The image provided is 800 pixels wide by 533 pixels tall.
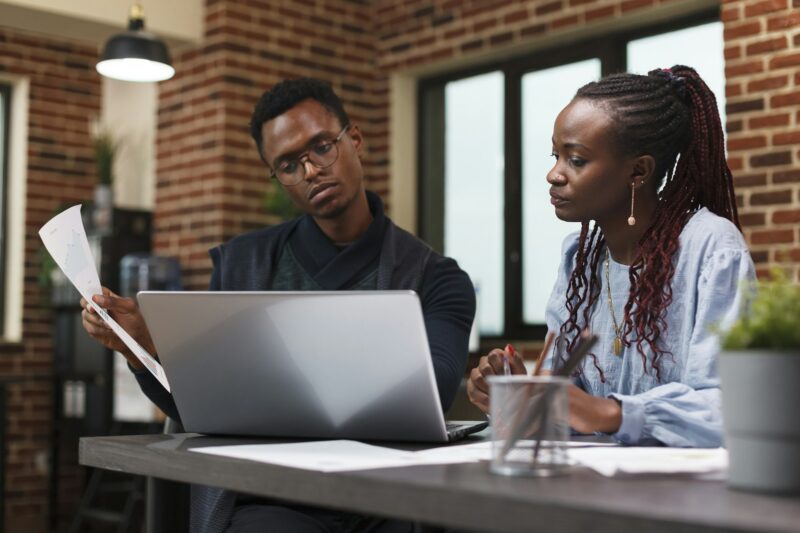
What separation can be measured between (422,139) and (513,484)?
14.0 ft

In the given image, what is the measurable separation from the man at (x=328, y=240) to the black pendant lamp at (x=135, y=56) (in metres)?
1.74

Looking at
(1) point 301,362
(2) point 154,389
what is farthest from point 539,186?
(1) point 301,362

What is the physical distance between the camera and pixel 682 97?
1601mm

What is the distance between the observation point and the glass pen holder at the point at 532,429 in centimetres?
94

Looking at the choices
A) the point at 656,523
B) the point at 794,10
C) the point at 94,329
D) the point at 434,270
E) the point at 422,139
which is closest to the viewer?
the point at 656,523

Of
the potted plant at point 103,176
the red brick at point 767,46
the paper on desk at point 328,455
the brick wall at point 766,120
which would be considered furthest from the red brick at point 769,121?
the potted plant at point 103,176

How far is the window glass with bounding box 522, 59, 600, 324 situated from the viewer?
4441 mm

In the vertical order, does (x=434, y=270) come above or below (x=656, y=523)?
above

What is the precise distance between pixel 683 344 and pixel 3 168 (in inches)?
201

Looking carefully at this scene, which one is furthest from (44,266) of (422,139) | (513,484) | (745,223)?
(513,484)

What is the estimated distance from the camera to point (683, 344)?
1.43m

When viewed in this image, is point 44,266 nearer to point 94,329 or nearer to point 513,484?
point 94,329

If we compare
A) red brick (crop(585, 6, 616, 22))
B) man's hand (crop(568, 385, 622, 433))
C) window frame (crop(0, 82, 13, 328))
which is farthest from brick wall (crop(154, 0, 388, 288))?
man's hand (crop(568, 385, 622, 433))

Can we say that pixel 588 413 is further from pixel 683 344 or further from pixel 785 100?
pixel 785 100
